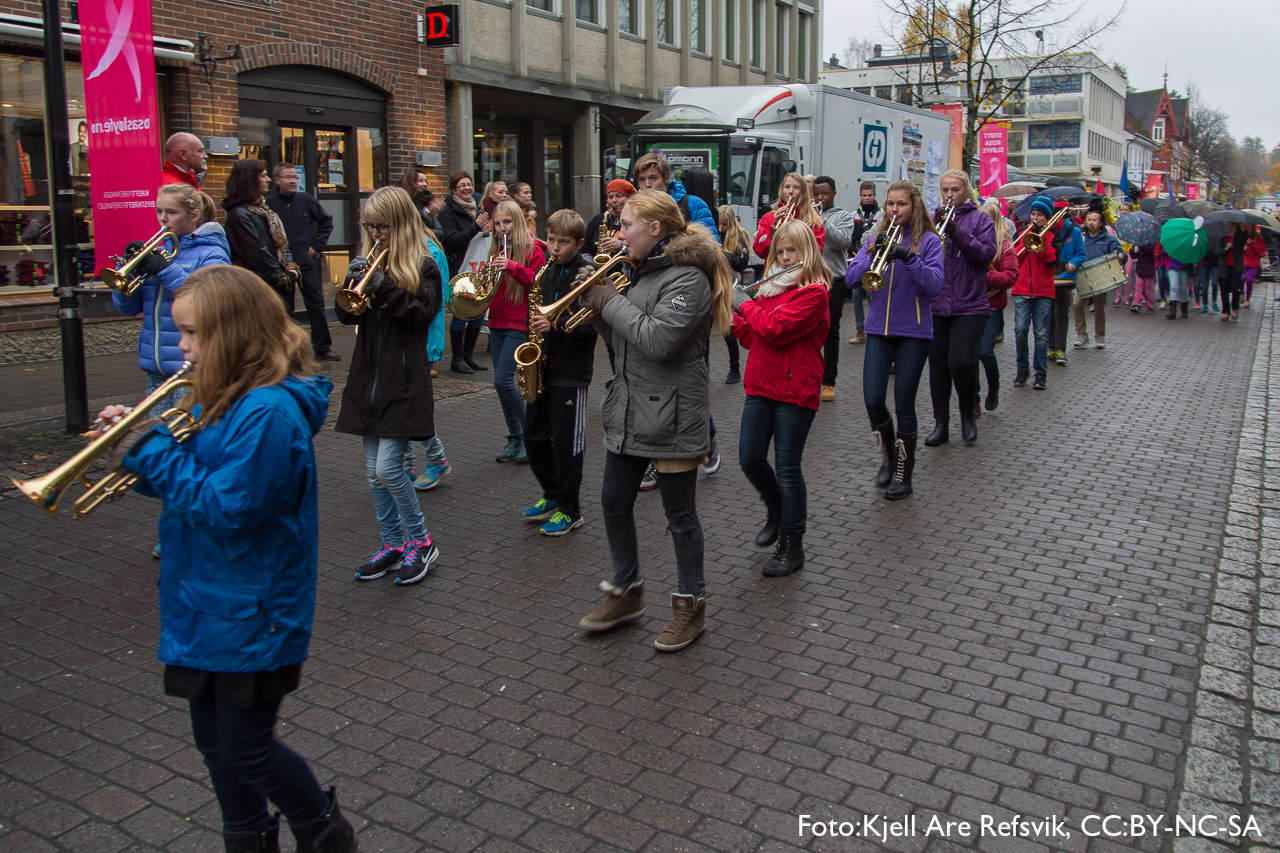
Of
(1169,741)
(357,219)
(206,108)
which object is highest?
(206,108)

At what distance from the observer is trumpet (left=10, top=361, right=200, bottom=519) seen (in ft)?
7.75

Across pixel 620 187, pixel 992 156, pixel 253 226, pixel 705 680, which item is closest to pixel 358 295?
pixel 620 187

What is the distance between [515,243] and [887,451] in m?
2.81

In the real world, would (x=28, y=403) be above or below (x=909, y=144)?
below

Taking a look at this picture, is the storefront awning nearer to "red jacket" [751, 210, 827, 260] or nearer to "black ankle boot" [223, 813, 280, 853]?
"red jacket" [751, 210, 827, 260]

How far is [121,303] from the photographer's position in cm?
526

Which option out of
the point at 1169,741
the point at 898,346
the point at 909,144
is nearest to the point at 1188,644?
the point at 1169,741

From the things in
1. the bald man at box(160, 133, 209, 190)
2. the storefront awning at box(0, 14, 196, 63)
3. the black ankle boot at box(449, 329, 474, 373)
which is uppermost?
the storefront awning at box(0, 14, 196, 63)

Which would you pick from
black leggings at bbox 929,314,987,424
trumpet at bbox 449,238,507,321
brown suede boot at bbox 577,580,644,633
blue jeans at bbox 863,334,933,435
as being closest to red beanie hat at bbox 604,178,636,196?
trumpet at bbox 449,238,507,321

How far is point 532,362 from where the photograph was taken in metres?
5.48

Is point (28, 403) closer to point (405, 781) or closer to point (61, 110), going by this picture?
point (61, 110)

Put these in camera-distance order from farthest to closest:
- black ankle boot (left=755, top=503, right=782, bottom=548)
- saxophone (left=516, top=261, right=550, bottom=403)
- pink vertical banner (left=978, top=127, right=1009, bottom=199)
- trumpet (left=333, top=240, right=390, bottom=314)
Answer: pink vertical banner (left=978, top=127, right=1009, bottom=199) → black ankle boot (left=755, top=503, right=782, bottom=548) → saxophone (left=516, top=261, right=550, bottom=403) → trumpet (left=333, top=240, right=390, bottom=314)

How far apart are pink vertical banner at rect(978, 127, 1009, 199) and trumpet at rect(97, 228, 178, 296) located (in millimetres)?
24124

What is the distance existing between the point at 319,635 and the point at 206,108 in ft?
33.6
